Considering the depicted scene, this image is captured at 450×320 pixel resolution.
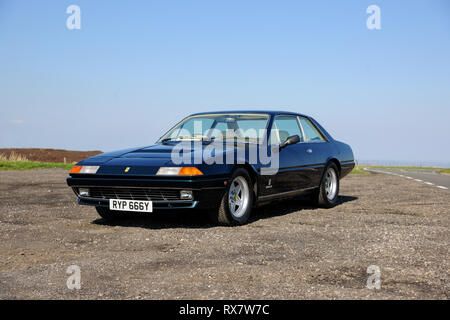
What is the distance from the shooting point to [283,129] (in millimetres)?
7383

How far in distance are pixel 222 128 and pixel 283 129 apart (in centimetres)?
91

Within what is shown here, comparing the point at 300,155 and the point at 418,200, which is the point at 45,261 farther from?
the point at 418,200

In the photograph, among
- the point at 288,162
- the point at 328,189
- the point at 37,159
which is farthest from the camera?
the point at 37,159

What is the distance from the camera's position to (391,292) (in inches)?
136

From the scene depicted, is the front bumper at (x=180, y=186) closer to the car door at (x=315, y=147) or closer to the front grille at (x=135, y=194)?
the front grille at (x=135, y=194)

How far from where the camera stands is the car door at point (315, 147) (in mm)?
7863

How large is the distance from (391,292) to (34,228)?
14.0 ft

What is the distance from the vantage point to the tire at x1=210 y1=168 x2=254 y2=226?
6035mm

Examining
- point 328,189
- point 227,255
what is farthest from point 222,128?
point 227,255

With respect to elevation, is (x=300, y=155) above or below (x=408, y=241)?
above

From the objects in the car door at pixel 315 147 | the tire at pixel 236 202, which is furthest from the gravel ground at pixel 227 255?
the car door at pixel 315 147

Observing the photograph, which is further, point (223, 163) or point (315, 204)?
point (315, 204)

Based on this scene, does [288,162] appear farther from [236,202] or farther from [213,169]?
[213,169]
